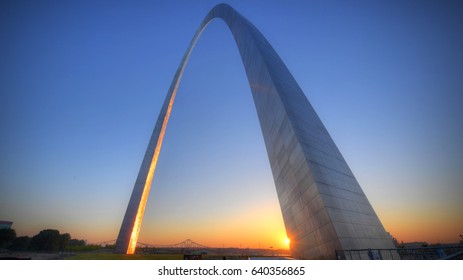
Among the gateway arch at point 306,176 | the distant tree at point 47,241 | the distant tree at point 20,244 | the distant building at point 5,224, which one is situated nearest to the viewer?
the gateway arch at point 306,176

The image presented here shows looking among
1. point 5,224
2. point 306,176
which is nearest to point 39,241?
point 5,224

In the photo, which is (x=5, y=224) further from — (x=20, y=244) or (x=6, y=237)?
(x=6, y=237)

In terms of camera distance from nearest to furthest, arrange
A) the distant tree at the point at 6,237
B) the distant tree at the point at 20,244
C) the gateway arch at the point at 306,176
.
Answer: the gateway arch at the point at 306,176
the distant tree at the point at 6,237
the distant tree at the point at 20,244

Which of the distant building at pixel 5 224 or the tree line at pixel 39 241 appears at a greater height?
the distant building at pixel 5 224

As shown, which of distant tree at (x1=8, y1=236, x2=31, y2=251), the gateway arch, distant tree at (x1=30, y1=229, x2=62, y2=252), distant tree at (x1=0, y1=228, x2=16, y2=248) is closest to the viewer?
the gateway arch

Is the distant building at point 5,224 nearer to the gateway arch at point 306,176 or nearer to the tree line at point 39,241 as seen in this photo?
the tree line at point 39,241

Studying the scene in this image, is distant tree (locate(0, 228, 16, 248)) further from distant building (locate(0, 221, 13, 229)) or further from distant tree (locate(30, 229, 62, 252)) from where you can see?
distant building (locate(0, 221, 13, 229))

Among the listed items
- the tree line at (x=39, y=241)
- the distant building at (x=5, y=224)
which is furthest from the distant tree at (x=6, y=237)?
the distant building at (x=5, y=224)

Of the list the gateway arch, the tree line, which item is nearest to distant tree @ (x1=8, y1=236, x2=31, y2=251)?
the tree line
